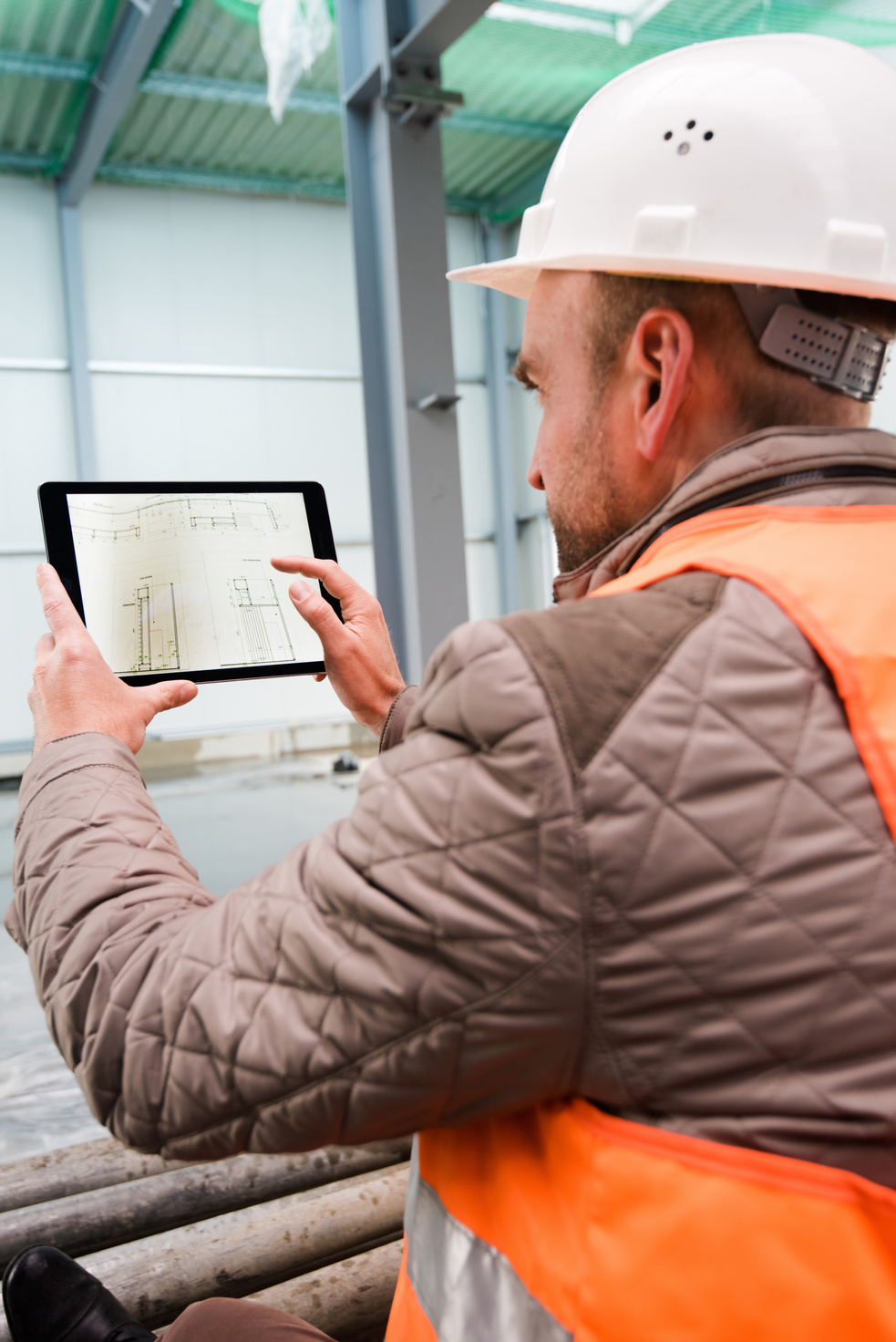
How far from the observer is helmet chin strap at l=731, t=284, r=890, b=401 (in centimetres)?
94

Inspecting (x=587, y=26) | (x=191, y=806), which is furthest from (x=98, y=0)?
(x=191, y=806)

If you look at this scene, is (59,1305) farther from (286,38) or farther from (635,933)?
(286,38)

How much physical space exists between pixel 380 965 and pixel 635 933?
0.19m

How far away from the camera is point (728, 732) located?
2.23 feet

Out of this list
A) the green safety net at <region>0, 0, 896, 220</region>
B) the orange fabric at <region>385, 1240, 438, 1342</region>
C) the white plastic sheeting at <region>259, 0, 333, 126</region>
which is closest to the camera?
the orange fabric at <region>385, 1240, 438, 1342</region>

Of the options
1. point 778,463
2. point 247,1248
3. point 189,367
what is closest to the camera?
point 778,463

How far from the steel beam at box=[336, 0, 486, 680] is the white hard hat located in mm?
2797

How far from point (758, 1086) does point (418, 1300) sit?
0.44 metres

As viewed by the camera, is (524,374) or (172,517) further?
(172,517)

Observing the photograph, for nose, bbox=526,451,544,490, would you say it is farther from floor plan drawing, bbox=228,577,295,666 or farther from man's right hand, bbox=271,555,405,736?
floor plan drawing, bbox=228,577,295,666

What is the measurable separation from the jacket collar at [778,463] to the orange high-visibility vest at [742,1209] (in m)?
0.06

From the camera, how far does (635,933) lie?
0.67 m

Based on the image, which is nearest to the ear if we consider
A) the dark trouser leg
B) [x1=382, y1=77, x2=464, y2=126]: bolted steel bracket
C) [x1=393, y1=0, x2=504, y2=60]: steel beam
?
the dark trouser leg

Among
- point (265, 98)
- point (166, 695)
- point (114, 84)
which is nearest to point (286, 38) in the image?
point (114, 84)
